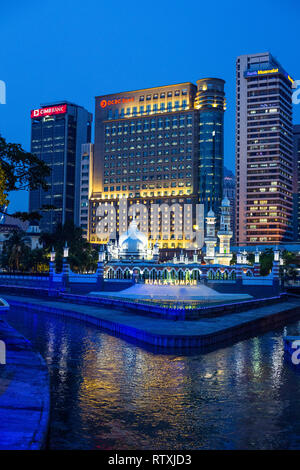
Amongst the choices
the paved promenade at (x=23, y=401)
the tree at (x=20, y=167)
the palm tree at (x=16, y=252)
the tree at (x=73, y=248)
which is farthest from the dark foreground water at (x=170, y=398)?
the palm tree at (x=16, y=252)

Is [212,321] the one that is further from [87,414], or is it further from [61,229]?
[61,229]

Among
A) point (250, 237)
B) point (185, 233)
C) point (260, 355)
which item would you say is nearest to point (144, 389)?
point (260, 355)

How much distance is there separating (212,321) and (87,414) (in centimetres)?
2305

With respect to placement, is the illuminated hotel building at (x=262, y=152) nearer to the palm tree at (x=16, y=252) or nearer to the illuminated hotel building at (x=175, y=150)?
the illuminated hotel building at (x=175, y=150)

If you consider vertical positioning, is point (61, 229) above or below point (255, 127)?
below

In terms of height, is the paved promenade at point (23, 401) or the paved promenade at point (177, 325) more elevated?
the paved promenade at point (23, 401)

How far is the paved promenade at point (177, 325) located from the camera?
30.4m

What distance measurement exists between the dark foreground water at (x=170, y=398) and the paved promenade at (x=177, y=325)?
1505mm

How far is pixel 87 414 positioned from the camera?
57.1ft

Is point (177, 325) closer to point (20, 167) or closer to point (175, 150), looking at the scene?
point (20, 167)

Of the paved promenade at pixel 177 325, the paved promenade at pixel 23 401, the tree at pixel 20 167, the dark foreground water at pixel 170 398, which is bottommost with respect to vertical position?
the dark foreground water at pixel 170 398
